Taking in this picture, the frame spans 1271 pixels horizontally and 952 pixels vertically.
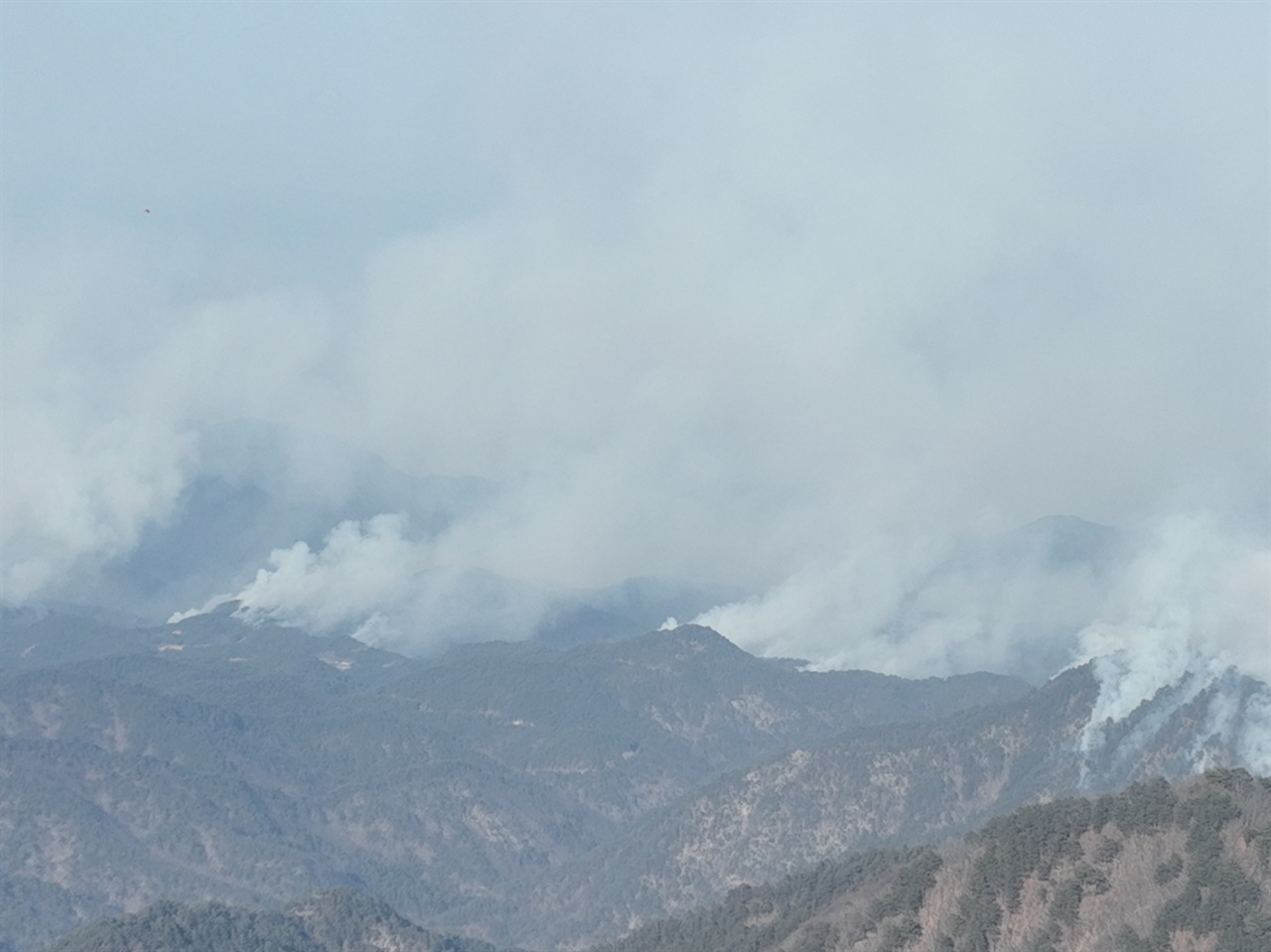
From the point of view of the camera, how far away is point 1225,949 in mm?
195875
